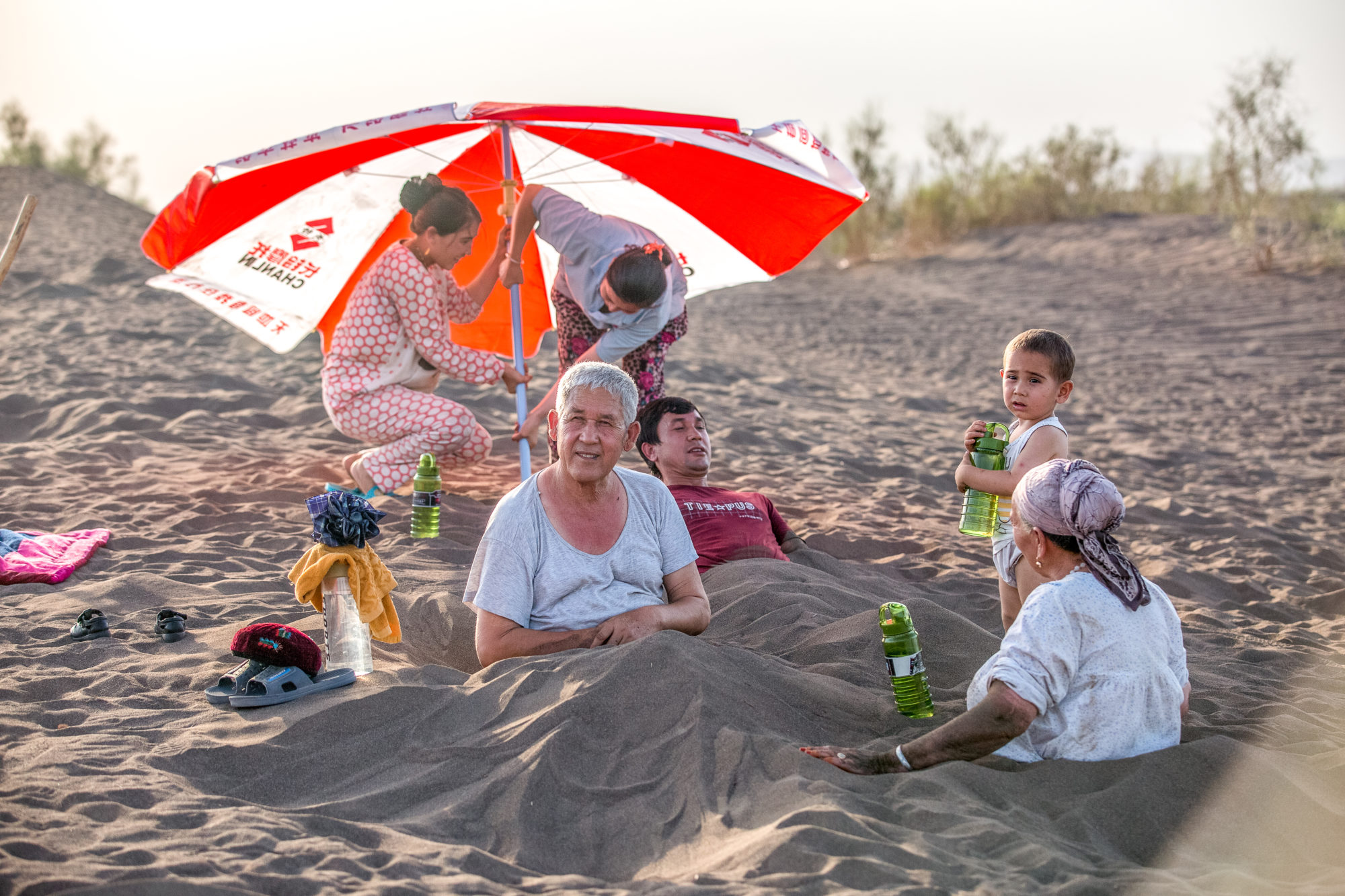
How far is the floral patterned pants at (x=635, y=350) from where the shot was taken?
18.9ft

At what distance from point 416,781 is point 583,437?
1.18 meters

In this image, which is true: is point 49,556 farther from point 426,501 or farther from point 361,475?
point 426,501

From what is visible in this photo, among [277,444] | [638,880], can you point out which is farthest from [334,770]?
[277,444]

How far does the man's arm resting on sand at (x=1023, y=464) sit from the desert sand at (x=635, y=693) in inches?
25.5

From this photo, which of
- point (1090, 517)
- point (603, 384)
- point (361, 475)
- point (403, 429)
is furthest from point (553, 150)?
point (1090, 517)

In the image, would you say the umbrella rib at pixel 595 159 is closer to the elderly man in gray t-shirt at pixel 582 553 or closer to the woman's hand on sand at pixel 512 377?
the woman's hand on sand at pixel 512 377

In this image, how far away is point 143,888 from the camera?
229 cm

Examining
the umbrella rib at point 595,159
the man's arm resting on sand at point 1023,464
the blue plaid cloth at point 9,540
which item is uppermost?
the umbrella rib at point 595,159

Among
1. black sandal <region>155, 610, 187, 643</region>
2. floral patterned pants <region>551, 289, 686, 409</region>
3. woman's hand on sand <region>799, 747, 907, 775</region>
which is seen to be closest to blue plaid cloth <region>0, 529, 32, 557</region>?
black sandal <region>155, 610, 187, 643</region>

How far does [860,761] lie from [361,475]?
12.4 ft

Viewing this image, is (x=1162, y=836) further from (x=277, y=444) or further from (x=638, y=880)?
(x=277, y=444)

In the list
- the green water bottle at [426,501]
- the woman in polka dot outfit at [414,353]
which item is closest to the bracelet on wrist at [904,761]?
the green water bottle at [426,501]

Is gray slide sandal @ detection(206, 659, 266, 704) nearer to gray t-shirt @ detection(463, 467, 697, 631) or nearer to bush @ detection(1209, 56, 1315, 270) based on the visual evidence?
gray t-shirt @ detection(463, 467, 697, 631)

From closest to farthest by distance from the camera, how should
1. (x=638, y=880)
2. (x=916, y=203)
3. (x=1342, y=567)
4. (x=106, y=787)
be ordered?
1. (x=638, y=880)
2. (x=106, y=787)
3. (x=1342, y=567)
4. (x=916, y=203)
